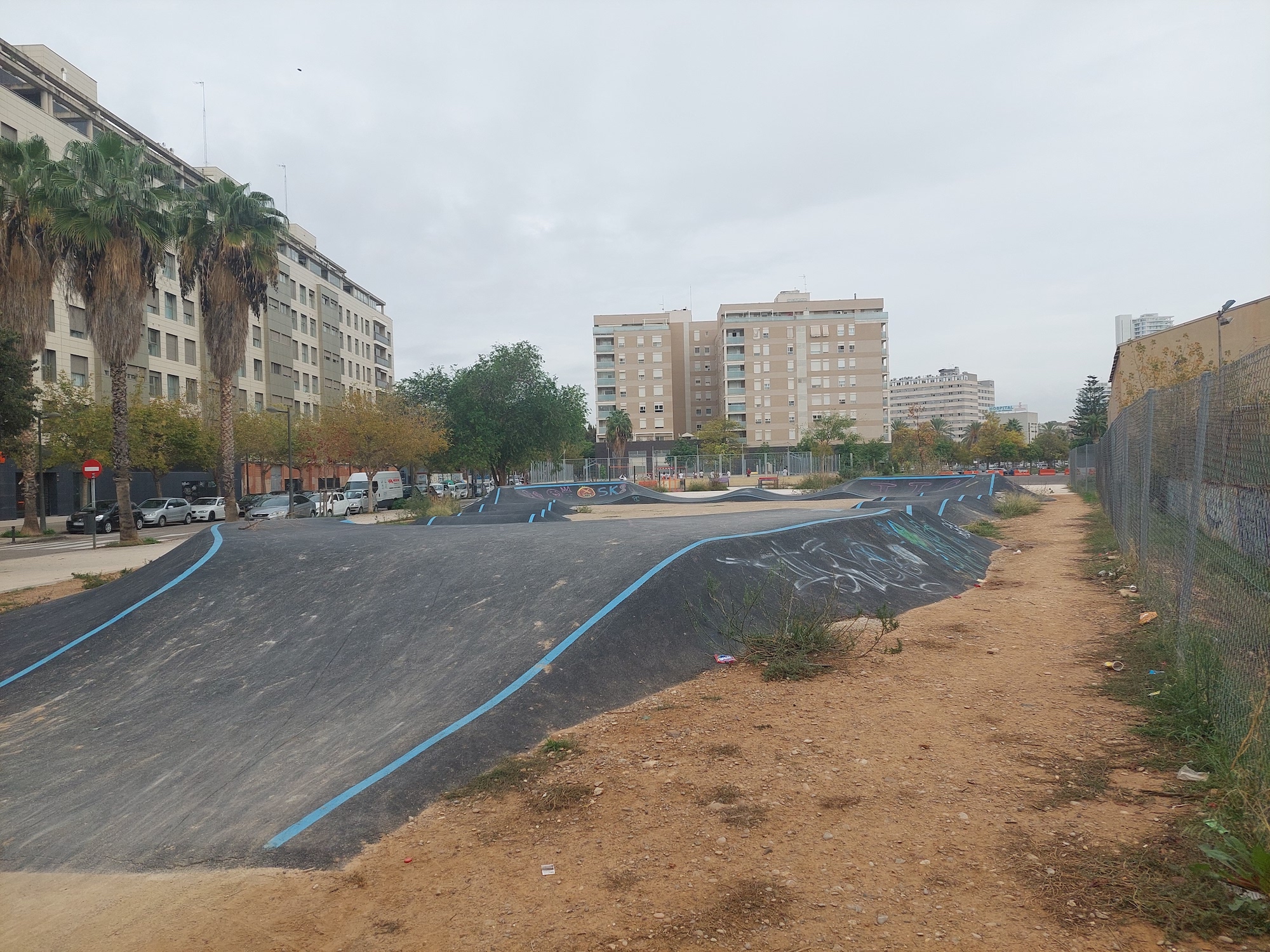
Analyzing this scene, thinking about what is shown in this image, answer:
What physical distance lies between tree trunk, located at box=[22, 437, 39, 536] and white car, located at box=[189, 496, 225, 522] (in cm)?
692

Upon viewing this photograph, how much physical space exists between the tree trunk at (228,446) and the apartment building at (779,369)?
6795 cm

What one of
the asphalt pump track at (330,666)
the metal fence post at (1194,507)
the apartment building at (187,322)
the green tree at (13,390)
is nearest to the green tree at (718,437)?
the apartment building at (187,322)

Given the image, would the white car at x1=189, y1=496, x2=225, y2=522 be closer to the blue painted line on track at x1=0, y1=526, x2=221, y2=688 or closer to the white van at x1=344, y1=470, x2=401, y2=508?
the white van at x1=344, y1=470, x2=401, y2=508

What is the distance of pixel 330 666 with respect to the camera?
6805 mm

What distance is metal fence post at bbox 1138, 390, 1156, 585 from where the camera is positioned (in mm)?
7824

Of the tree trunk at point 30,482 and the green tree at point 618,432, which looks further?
the green tree at point 618,432

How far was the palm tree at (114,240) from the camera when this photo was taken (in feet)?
71.3

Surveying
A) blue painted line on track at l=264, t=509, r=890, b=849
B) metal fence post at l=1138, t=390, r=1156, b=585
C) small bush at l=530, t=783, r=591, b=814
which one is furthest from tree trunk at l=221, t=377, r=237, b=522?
metal fence post at l=1138, t=390, r=1156, b=585

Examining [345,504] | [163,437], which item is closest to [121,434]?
[163,437]

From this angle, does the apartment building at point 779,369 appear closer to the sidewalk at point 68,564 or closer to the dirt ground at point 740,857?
the sidewalk at point 68,564

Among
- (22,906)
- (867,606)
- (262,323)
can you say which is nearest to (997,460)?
(262,323)

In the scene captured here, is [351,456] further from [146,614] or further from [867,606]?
[867,606]

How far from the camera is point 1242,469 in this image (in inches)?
179

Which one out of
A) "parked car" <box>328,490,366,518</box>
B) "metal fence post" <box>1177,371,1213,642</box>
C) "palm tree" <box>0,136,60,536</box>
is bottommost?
"parked car" <box>328,490,366,518</box>
